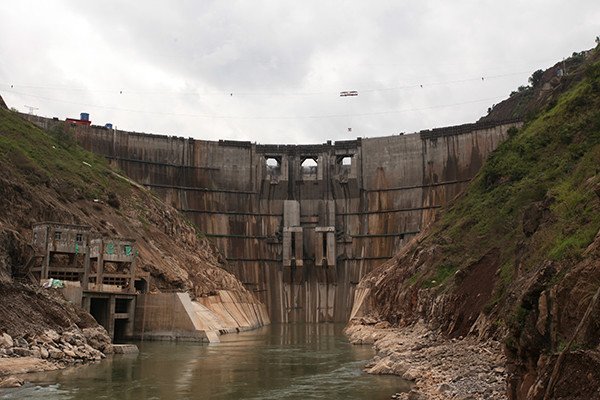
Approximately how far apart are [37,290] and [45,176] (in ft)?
78.6

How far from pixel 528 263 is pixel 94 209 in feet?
148

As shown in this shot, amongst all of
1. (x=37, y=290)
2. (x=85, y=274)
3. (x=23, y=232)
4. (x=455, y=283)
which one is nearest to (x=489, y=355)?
(x=455, y=283)

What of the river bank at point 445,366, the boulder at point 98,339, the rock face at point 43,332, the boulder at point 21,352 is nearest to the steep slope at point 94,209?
the rock face at point 43,332

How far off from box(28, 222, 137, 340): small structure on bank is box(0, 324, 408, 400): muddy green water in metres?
5.18

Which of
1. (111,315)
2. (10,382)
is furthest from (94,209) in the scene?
(10,382)

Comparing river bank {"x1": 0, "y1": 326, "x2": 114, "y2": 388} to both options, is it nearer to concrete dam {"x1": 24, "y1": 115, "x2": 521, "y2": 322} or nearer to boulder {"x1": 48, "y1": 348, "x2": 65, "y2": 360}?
boulder {"x1": 48, "y1": 348, "x2": 65, "y2": 360}

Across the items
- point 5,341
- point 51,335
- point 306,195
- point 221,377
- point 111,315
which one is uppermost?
point 306,195

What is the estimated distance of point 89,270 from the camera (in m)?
43.7

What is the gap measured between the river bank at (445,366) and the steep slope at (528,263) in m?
0.97

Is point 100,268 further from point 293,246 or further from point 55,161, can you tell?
point 293,246

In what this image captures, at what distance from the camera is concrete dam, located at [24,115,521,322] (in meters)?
74.2

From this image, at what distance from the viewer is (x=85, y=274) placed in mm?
43250

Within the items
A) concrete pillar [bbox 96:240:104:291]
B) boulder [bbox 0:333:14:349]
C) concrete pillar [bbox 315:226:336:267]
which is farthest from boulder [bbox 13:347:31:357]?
concrete pillar [bbox 315:226:336:267]

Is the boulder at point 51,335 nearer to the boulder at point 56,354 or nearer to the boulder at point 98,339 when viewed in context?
the boulder at point 56,354
